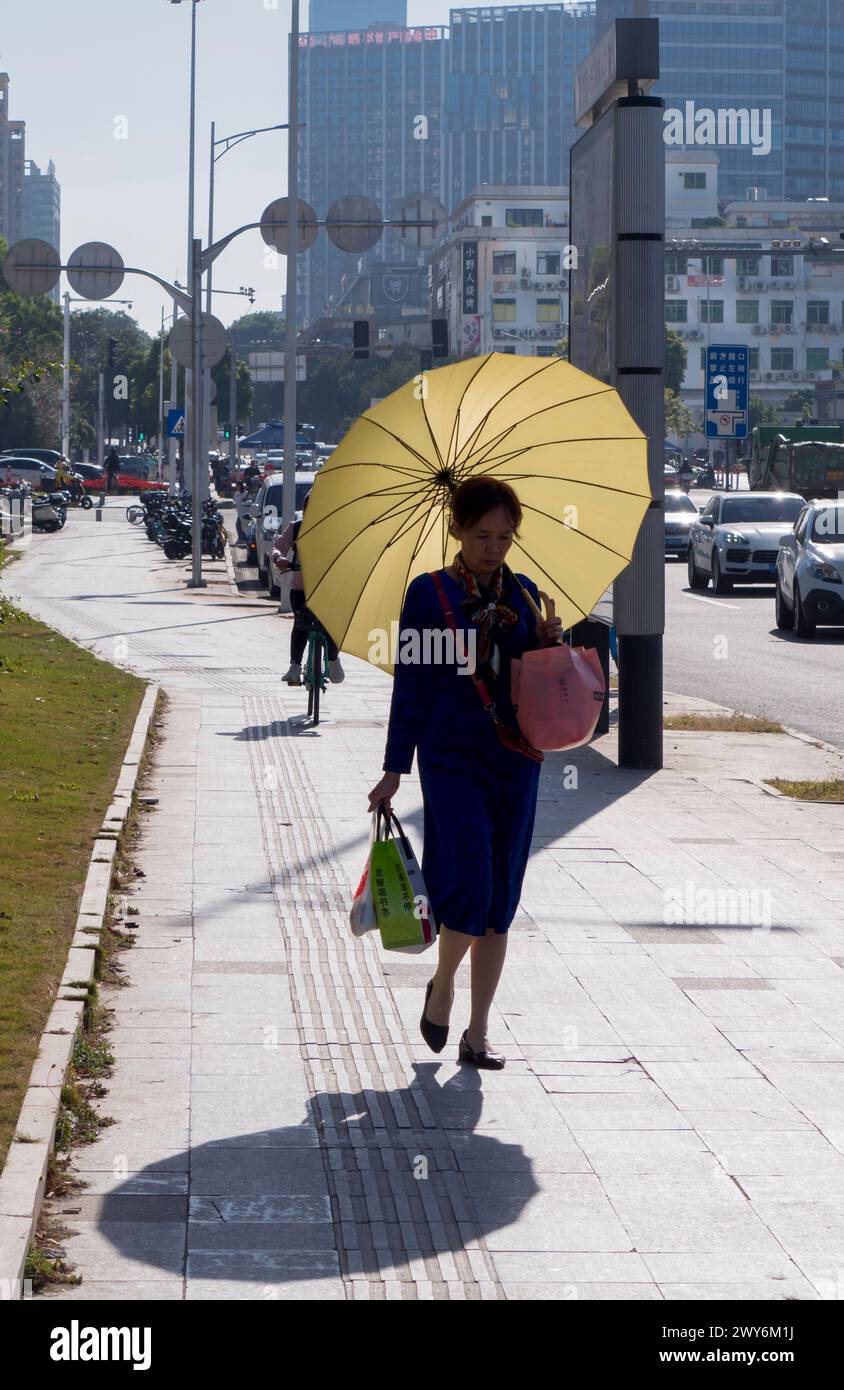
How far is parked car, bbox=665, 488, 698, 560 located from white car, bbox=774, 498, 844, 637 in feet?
53.1

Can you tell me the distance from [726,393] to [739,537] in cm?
1032

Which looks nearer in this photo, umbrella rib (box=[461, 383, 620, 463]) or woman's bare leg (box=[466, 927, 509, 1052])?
woman's bare leg (box=[466, 927, 509, 1052])

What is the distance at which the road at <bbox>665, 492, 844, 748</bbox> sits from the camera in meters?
17.0

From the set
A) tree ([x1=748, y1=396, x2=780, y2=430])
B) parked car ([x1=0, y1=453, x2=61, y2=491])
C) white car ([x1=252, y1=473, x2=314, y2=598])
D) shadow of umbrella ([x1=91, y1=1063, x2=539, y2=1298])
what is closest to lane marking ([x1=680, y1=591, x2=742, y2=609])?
white car ([x1=252, y1=473, x2=314, y2=598])

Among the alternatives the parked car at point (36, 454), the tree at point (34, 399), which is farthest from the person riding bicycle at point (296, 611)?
the tree at point (34, 399)

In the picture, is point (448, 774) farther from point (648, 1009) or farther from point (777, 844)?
point (777, 844)

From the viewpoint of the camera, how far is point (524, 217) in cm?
15138

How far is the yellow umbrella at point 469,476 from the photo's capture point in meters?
6.22

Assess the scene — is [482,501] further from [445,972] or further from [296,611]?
[296,611]

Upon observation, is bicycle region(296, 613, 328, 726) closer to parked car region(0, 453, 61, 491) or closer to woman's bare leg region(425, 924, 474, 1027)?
woman's bare leg region(425, 924, 474, 1027)

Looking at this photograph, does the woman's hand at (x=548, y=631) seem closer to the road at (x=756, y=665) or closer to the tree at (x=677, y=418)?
the road at (x=756, y=665)

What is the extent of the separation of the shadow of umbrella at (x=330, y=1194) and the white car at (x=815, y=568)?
18334 mm
